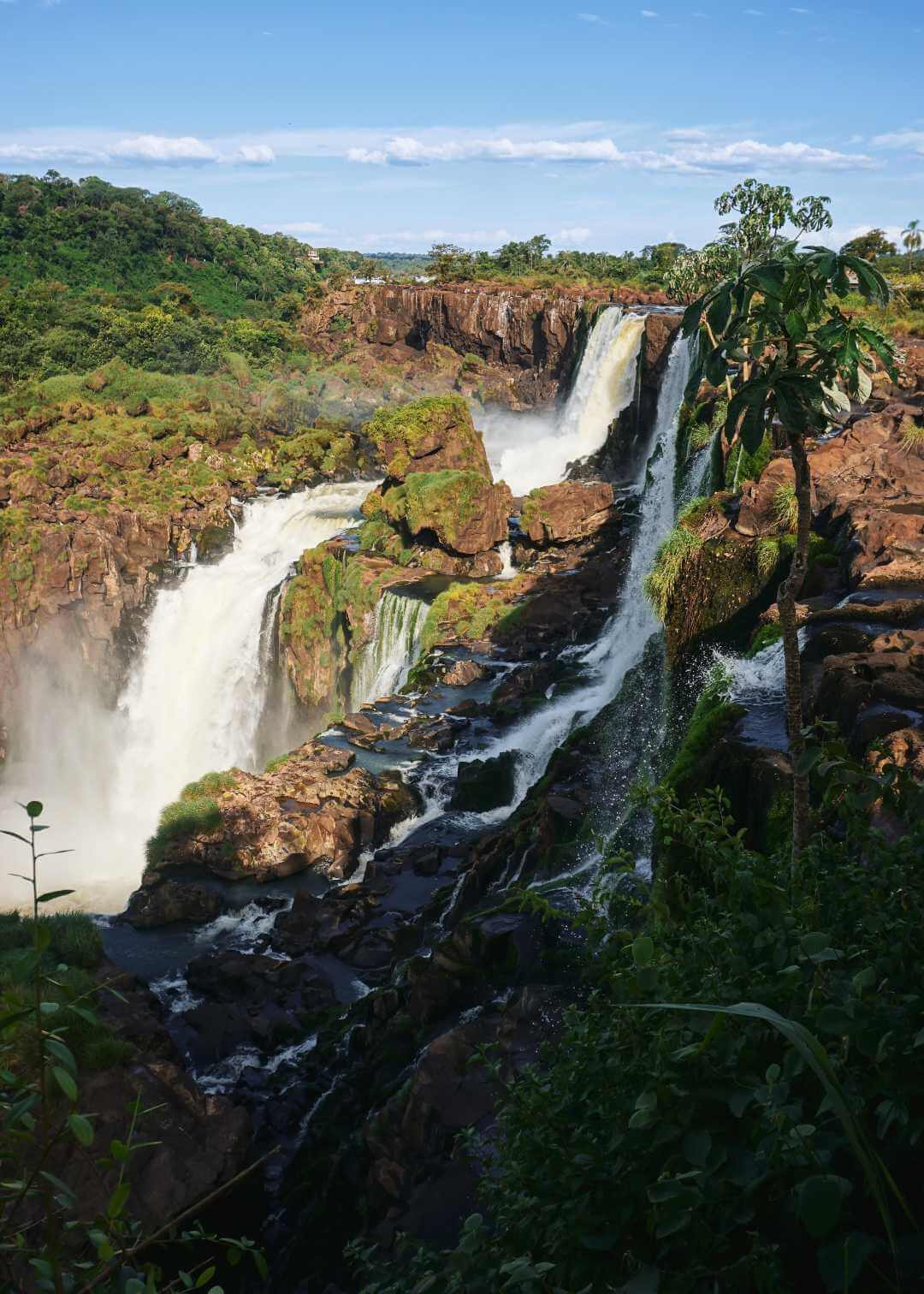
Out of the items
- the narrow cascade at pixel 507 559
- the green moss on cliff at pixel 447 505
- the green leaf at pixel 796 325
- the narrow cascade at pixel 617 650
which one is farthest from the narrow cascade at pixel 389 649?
the green leaf at pixel 796 325

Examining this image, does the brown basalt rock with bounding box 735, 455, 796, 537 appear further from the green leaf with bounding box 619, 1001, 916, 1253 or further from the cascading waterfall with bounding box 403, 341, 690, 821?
the green leaf with bounding box 619, 1001, 916, 1253

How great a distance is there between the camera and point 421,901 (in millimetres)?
17375

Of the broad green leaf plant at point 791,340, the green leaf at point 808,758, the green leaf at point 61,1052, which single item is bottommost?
the green leaf at point 61,1052

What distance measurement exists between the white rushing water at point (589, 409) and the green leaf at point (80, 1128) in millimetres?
36287

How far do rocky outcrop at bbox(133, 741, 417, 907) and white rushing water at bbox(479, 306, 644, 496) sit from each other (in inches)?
795

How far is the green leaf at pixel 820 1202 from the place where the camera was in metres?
2.14

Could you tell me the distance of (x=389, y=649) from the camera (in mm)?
27781

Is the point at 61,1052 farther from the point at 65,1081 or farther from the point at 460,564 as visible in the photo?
the point at 460,564

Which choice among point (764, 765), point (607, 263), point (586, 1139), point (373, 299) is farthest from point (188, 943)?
→ point (607, 263)

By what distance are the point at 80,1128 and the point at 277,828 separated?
1794 centimetres

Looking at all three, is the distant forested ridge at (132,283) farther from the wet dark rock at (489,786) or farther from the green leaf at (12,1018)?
the green leaf at (12,1018)

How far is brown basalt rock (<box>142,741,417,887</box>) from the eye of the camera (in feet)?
62.4

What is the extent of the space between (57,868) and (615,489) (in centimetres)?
2083

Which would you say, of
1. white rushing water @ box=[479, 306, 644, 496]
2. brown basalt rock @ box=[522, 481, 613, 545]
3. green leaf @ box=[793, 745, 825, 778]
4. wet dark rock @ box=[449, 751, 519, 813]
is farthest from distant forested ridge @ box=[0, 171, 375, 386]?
green leaf @ box=[793, 745, 825, 778]
